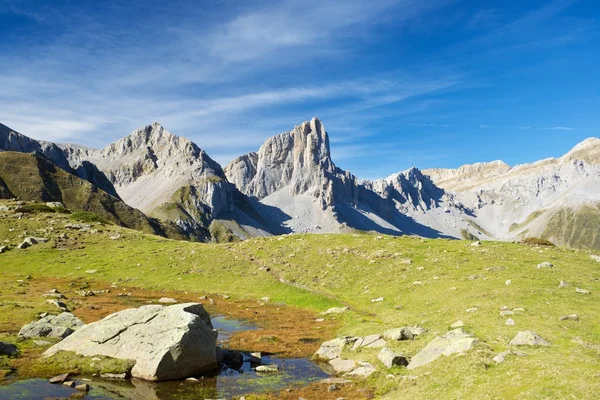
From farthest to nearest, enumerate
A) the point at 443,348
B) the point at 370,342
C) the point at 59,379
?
the point at 370,342 → the point at 443,348 → the point at 59,379

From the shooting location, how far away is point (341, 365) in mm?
27172

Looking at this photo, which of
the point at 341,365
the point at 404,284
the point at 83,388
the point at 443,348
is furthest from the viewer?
the point at 404,284

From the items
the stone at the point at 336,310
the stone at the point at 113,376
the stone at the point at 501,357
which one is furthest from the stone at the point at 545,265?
the stone at the point at 113,376

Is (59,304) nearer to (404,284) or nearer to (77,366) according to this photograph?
(77,366)

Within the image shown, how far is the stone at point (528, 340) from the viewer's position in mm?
23766

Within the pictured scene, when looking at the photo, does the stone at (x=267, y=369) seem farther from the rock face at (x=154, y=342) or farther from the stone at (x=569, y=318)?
the stone at (x=569, y=318)

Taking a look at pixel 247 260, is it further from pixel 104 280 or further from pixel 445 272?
pixel 445 272

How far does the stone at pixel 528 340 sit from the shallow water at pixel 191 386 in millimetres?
11879

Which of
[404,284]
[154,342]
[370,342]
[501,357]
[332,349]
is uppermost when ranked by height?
[501,357]

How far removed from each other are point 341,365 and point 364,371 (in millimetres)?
2777

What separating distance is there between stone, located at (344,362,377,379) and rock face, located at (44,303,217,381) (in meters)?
9.35

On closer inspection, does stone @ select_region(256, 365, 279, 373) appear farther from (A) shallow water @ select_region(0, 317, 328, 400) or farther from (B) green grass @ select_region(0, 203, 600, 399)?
(B) green grass @ select_region(0, 203, 600, 399)

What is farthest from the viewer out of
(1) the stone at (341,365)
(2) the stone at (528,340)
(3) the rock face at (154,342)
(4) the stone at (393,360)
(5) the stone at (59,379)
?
(1) the stone at (341,365)

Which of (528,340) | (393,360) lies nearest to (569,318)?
(528,340)
